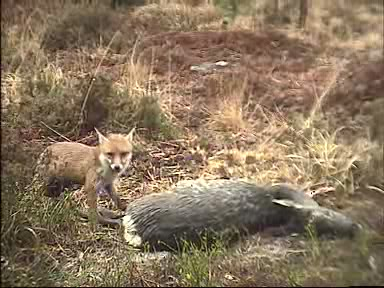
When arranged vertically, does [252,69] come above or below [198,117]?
above

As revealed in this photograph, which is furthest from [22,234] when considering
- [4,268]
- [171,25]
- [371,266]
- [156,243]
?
[171,25]

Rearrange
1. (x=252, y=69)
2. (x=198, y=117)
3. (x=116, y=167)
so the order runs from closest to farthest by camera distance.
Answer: (x=116, y=167) < (x=198, y=117) < (x=252, y=69)

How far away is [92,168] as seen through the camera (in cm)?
411

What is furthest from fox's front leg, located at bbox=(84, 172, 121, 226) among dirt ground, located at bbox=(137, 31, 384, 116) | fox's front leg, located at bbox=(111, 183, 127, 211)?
dirt ground, located at bbox=(137, 31, 384, 116)

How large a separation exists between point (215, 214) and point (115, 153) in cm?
64

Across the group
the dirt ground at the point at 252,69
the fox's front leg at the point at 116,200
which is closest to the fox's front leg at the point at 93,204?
the fox's front leg at the point at 116,200

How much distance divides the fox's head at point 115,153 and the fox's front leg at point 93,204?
12 cm

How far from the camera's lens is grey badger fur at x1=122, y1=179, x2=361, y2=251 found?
376 centimetres

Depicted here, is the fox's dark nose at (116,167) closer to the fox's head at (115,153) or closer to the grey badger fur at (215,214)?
the fox's head at (115,153)

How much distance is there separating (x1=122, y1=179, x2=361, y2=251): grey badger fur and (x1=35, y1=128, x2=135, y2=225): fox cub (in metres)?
0.22

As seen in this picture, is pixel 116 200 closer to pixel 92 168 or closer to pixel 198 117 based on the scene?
pixel 92 168

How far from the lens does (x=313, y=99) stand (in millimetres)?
4980

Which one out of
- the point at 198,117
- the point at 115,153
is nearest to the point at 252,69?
the point at 198,117

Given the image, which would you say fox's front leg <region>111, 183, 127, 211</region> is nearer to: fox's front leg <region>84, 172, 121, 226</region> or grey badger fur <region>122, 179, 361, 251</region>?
fox's front leg <region>84, 172, 121, 226</region>
